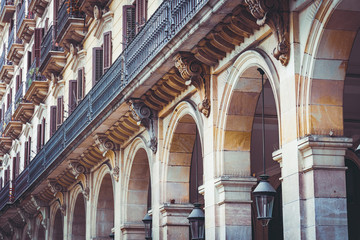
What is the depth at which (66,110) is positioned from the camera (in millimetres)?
30359

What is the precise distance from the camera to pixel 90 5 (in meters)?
25.8

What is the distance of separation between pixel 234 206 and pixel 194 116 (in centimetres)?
259

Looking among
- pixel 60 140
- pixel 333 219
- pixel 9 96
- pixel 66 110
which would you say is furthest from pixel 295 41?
pixel 9 96

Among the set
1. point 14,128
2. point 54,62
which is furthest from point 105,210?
point 14,128

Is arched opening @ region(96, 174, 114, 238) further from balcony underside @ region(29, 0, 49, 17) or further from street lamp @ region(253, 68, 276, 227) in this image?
balcony underside @ region(29, 0, 49, 17)

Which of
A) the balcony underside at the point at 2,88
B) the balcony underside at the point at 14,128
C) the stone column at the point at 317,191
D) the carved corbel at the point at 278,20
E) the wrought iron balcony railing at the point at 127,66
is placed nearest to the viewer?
the stone column at the point at 317,191

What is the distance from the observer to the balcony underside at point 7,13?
159 feet

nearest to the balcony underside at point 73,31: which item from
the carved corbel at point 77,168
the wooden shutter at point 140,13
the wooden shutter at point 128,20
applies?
the carved corbel at point 77,168

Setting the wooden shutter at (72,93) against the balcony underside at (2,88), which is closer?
the wooden shutter at (72,93)

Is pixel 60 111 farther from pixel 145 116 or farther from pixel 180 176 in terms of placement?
pixel 180 176

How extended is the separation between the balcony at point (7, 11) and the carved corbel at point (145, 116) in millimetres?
29892

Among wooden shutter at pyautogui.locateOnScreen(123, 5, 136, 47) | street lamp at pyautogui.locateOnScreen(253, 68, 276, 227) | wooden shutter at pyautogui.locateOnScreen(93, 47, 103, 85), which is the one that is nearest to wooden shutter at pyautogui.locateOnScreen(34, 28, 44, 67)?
wooden shutter at pyautogui.locateOnScreen(93, 47, 103, 85)

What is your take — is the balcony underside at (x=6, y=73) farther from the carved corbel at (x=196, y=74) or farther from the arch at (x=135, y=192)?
the carved corbel at (x=196, y=74)

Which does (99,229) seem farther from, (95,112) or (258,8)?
(258,8)
